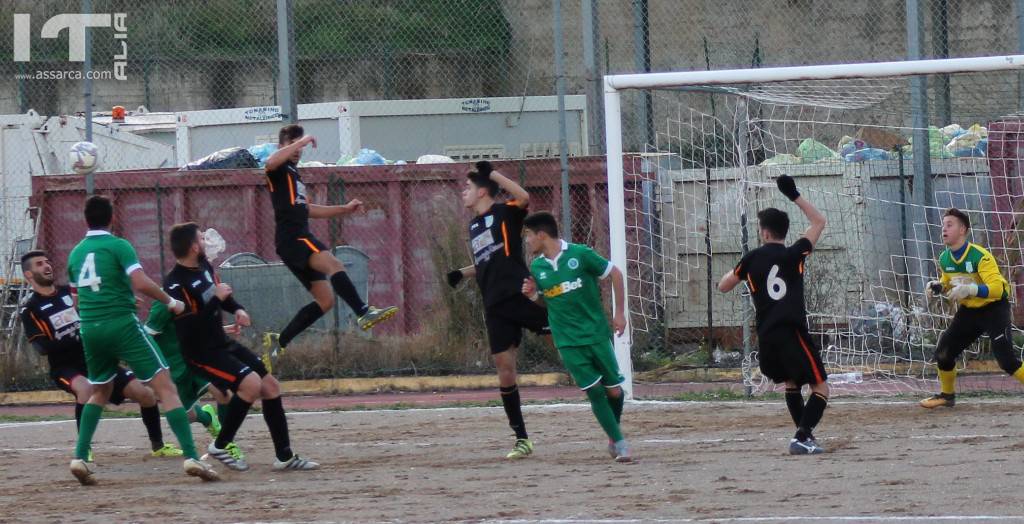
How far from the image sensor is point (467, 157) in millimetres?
20188

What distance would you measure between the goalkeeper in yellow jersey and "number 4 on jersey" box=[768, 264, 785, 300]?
2752 mm

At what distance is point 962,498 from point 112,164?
1570cm

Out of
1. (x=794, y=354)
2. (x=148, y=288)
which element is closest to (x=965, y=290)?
(x=794, y=354)

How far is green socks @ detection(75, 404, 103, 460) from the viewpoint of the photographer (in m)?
8.77

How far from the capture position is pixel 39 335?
10.1 meters

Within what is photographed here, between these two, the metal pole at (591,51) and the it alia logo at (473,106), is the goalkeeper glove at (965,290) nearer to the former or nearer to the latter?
the metal pole at (591,51)

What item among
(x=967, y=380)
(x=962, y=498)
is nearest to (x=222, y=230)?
(x=967, y=380)

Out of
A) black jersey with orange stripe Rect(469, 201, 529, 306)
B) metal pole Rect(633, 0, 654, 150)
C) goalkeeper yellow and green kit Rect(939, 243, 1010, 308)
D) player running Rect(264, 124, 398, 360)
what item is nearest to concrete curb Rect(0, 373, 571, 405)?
metal pole Rect(633, 0, 654, 150)

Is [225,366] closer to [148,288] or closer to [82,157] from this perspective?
[148,288]

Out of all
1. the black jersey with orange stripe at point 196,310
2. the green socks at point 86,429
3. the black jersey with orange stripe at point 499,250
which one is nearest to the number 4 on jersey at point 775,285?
the black jersey with orange stripe at point 499,250

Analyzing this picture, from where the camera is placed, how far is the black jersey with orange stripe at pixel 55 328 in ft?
33.1

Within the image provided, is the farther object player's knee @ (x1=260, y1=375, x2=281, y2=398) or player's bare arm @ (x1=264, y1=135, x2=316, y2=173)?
player's bare arm @ (x1=264, y1=135, x2=316, y2=173)

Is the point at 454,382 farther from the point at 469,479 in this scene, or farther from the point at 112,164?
the point at 112,164

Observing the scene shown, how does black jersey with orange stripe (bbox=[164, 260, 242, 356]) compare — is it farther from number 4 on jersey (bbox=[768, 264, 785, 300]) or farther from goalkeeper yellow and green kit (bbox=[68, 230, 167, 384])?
number 4 on jersey (bbox=[768, 264, 785, 300])
